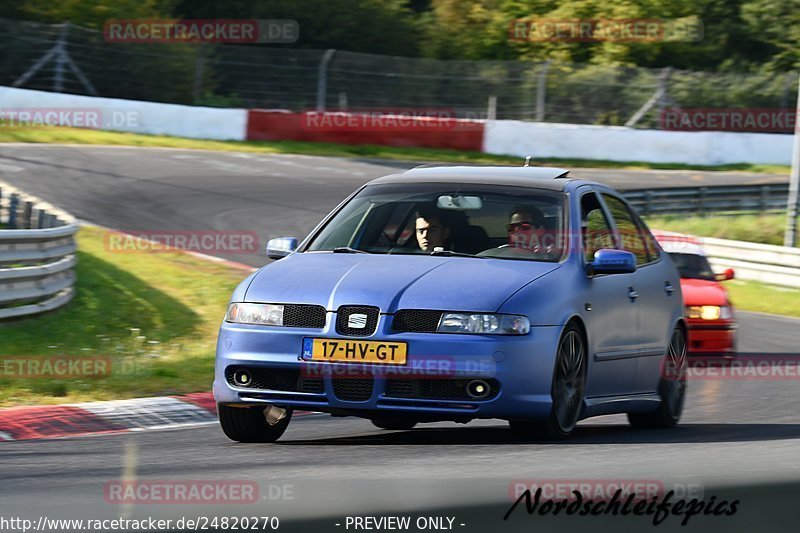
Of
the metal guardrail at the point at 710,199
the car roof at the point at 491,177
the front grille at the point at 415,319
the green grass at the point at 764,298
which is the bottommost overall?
the green grass at the point at 764,298

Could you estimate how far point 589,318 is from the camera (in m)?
7.50

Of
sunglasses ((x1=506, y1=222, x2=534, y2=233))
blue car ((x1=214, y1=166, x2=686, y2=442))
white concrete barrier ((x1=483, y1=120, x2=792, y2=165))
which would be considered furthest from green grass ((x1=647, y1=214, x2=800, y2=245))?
sunglasses ((x1=506, y1=222, x2=534, y2=233))

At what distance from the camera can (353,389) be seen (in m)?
6.82

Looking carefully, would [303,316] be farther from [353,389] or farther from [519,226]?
[519,226]

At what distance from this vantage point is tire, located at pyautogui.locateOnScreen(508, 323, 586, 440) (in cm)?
705

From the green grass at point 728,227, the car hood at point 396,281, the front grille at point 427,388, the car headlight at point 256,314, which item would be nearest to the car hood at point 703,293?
the car hood at point 396,281

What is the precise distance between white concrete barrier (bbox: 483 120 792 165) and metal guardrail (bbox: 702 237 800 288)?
13.5 metres

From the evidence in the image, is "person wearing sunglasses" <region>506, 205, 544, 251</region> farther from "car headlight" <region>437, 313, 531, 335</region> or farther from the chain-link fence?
the chain-link fence

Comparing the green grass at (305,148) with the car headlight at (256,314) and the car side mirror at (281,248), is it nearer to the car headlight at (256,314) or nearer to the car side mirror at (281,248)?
the car side mirror at (281,248)

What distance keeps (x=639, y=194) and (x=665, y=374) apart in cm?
1940

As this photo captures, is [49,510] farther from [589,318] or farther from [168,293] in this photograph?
[168,293]

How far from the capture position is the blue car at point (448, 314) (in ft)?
22.1

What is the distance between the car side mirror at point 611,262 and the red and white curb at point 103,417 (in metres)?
2.95

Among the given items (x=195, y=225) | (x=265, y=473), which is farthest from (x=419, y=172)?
(x=195, y=225)
